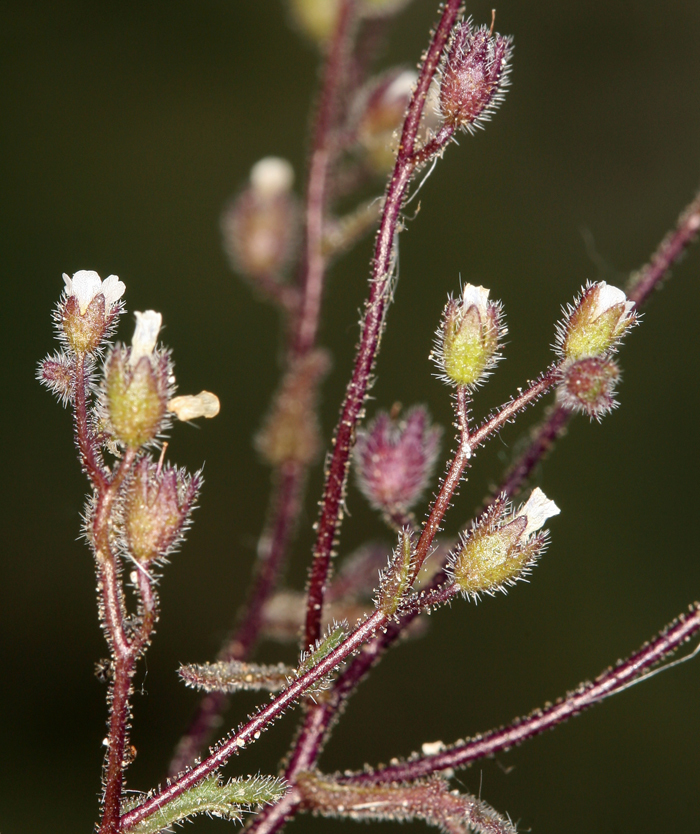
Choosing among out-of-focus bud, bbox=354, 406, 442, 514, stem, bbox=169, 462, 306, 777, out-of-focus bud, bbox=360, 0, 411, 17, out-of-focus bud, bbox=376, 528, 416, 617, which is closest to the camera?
out-of-focus bud, bbox=376, 528, 416, 617

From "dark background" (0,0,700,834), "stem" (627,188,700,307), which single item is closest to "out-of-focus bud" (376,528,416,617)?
"stem" (627,188,700,307)

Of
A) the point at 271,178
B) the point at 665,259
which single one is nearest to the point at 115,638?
the point at 665,259

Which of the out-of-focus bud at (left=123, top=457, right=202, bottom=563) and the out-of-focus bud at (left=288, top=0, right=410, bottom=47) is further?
the out-of-focus bud at (left=288, top=0, right=410, bottom=47)

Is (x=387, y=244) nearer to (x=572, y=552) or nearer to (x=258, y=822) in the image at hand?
(x=258, y=822)

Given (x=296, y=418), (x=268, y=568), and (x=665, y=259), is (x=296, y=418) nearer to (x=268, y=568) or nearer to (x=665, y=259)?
(x=268, y=568)

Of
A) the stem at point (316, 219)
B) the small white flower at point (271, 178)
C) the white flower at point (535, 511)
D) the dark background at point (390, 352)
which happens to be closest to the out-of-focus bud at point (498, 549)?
the white flower at point (535, 511)

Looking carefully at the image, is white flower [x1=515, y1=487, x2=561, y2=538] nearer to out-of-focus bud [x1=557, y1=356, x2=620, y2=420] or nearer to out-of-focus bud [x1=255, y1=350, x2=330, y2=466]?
out-of-focus bud [x1=557, y1=356, x2=620, y2=420]

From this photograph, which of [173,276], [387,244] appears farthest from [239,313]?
[387,244]
